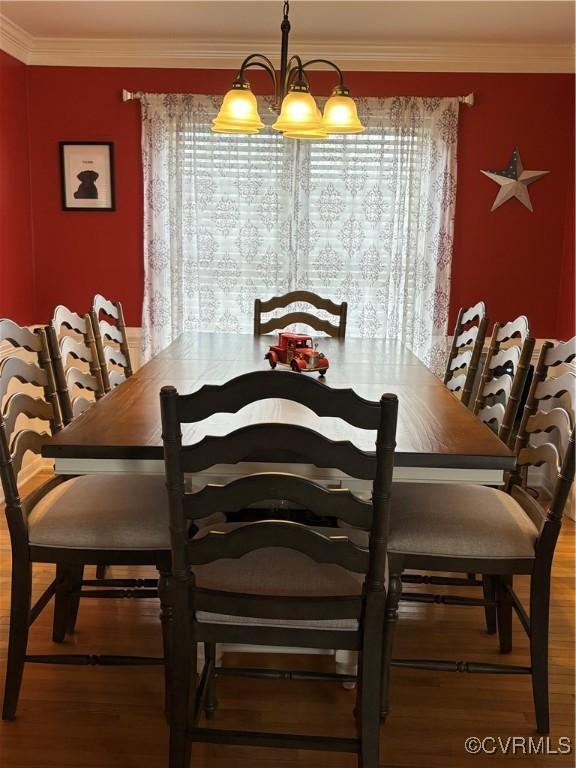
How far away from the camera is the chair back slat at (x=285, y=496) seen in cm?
147

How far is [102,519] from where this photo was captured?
1945 mm

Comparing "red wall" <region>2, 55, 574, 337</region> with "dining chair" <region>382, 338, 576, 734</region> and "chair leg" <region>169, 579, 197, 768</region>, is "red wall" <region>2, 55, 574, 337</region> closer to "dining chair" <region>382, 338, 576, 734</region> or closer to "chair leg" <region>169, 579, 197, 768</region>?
"dining chair" <region>382, 338, 576, 734</region>

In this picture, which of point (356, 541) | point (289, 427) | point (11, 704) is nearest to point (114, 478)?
point (11, 704)

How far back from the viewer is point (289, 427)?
4.66 feet

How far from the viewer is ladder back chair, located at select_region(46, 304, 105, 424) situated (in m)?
2.48

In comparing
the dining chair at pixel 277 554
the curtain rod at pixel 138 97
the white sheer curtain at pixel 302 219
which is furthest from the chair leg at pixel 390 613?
the curtain rod at pixel 138 97

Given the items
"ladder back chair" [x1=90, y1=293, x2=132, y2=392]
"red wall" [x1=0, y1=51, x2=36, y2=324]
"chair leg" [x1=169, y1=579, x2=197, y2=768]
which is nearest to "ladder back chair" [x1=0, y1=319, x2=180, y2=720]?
"chair leg" [x1=169, y1=579, x2=197, y2=768]

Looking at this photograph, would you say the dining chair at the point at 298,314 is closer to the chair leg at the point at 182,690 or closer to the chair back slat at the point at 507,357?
the chair back slat at the point at 507,357

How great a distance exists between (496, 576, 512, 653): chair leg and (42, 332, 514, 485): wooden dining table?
1.85 feet

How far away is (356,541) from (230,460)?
56 cm

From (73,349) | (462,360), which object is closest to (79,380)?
(73,349)

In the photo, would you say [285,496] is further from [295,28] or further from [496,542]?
[295,28]

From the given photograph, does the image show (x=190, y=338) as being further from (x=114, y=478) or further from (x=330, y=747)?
(x=330, y=747)

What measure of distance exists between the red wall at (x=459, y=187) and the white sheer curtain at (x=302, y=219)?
11 centimetres
